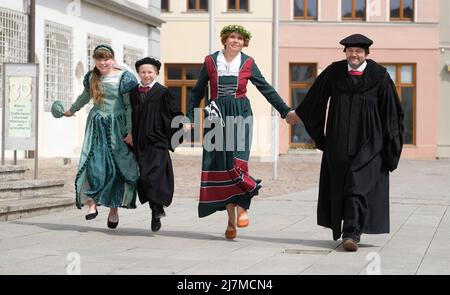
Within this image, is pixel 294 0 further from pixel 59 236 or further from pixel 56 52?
pixel 59 236

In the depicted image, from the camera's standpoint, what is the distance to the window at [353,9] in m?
35.1

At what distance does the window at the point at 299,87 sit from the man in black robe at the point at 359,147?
25.6m

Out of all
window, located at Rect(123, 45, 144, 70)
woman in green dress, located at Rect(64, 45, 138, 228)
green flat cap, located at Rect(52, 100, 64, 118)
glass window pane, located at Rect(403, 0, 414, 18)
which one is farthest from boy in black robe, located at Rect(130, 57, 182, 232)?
glass window pane, located at Rect(403, 0, 414, 18)

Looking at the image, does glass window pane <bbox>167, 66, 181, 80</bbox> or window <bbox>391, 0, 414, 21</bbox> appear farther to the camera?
window <bbox>391, 0, 414, 21</bbox>

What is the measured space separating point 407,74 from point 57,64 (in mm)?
16788

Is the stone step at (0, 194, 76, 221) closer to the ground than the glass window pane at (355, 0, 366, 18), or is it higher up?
closer to the ground

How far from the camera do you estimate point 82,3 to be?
893 inches

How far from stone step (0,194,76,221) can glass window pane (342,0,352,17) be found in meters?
23.8

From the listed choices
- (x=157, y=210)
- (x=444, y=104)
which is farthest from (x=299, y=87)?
(x=157, y=210)

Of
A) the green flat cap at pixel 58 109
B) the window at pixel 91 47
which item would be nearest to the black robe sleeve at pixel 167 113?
the green flat cap at pixel 58 109

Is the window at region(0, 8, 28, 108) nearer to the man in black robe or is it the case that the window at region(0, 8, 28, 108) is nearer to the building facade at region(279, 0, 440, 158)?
the man in black robe

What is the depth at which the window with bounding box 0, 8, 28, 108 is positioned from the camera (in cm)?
1864
